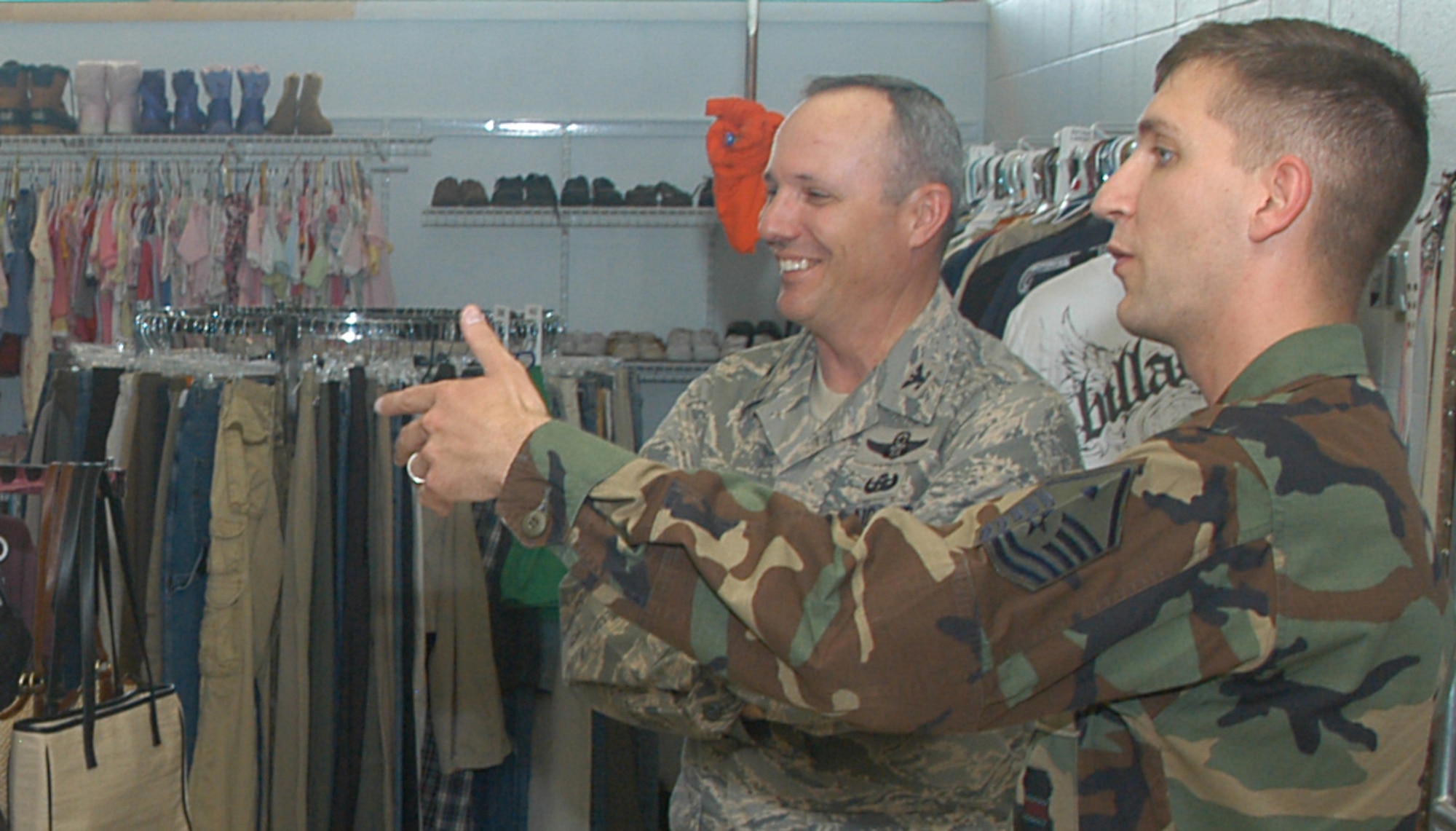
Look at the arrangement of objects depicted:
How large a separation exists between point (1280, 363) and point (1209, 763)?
32 centimetres

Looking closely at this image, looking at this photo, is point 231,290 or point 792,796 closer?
point 792,796

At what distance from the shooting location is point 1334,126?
39.0 inches

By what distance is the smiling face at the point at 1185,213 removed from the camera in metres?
1.00

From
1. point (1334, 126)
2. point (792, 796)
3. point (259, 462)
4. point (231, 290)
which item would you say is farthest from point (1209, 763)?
point (231, 290)

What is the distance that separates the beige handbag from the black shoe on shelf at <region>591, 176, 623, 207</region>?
3.57m

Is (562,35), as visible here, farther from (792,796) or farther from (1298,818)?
(1298,818)

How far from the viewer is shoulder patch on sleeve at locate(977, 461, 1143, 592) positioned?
829 millimetres

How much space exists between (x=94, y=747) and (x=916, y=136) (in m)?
1.34

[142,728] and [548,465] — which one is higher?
[548,465]

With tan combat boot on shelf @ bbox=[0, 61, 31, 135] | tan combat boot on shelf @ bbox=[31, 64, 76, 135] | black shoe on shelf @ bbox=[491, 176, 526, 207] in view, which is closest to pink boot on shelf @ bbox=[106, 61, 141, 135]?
tan combat boot on shelf @ bbox=[31, 64, 76, 135]

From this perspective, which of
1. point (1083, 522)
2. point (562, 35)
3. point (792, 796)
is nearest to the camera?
point (1083, 522)

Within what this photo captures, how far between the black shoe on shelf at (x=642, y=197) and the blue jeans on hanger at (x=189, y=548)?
8.60 feet

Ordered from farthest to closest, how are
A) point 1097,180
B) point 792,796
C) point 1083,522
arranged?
point 1097,180, point 792,796, point 1083,522

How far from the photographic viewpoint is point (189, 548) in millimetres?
2715
